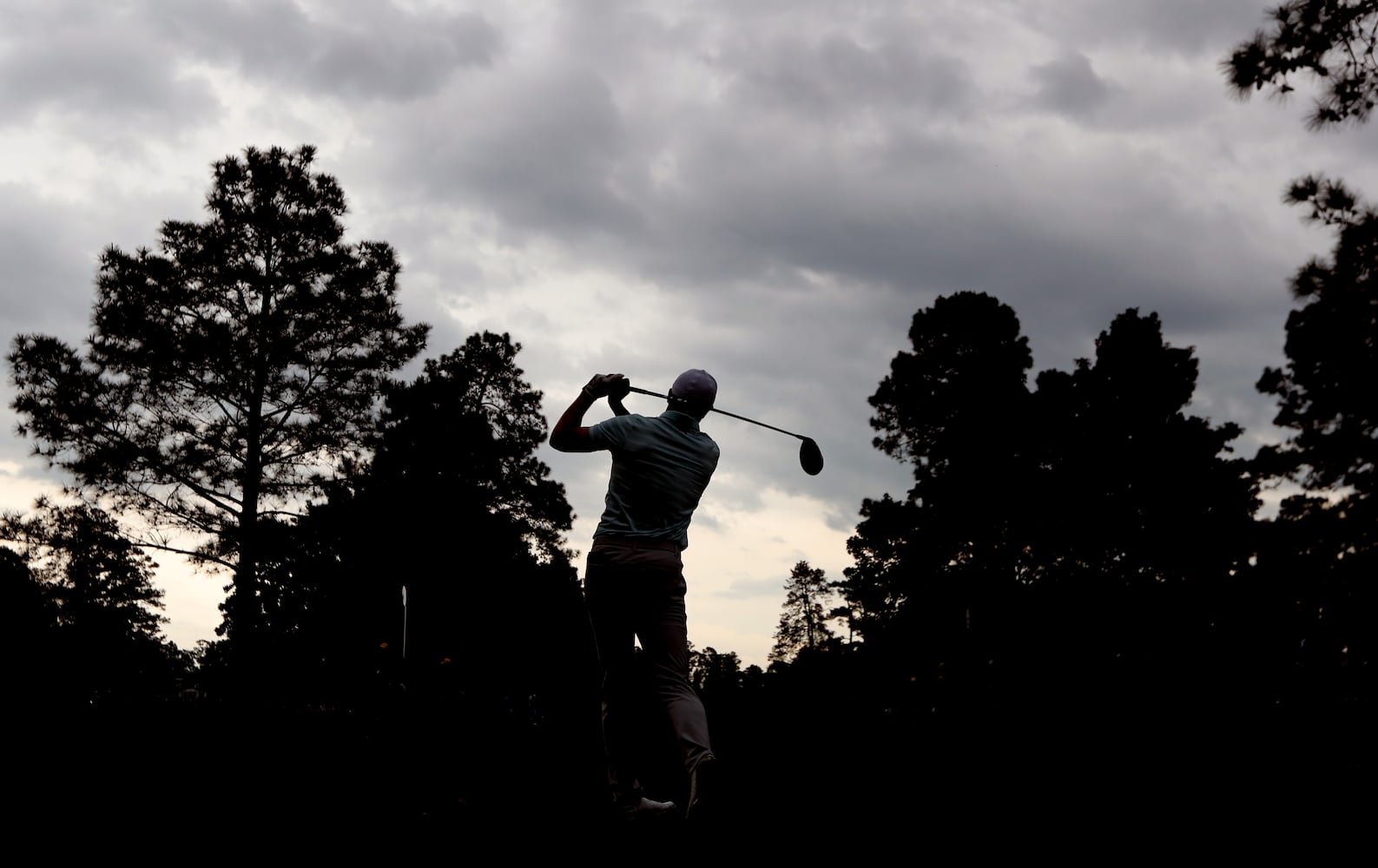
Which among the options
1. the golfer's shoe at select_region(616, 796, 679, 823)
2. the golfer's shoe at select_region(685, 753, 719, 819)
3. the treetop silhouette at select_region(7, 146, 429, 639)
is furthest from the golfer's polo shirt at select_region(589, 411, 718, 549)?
the treetop silhouette at select_region(7, 146, 429, 639)

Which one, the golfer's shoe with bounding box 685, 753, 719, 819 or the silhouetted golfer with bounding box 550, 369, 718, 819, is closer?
the golfer's shoe with bounding box 685, 753, 719, 819

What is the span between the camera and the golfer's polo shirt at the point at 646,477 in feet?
17.8

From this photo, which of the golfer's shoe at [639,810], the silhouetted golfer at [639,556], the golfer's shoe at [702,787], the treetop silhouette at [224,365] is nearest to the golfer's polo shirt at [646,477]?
the silhouetted golfer at [639,556]

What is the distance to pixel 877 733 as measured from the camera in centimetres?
774

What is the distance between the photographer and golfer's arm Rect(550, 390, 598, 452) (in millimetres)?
5477

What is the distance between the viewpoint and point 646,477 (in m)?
5.42

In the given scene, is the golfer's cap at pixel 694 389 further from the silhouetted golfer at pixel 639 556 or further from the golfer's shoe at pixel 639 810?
the golfer's shoe at pixel 639 810

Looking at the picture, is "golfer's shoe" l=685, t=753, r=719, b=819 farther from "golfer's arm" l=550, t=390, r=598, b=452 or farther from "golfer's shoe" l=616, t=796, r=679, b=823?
"golfer's arm" l=550, t=390, r=598, b=452

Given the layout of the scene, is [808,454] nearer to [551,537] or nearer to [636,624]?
[636,624]

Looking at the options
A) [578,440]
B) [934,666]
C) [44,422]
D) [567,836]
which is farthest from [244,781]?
[44,422]

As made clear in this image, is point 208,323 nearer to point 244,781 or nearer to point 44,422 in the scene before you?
point 44,422

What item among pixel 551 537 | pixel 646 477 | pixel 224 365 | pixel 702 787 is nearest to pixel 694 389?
pixel 646 477

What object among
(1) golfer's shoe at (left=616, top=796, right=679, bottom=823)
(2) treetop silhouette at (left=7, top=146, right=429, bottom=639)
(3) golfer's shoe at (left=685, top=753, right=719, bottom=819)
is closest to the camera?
(3) golfer's shoe at (left=685, top=753, right=719, bottom=819)

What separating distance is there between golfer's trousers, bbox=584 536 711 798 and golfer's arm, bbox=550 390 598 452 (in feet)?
1.57
